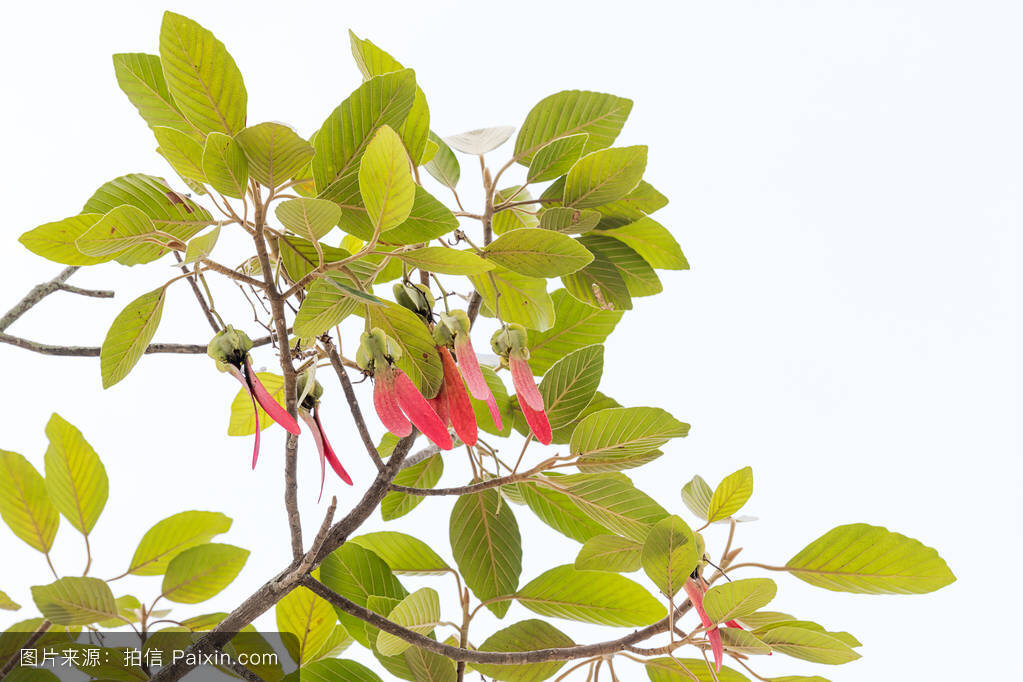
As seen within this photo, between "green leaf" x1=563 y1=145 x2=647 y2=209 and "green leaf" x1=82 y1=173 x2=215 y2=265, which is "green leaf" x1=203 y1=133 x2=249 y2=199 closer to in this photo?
"green leaf" x1=82 y1=173 x2=215 y2=265

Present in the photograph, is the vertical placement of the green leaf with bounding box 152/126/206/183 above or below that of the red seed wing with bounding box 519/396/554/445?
above

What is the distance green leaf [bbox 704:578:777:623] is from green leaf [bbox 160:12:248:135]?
15.0 inches

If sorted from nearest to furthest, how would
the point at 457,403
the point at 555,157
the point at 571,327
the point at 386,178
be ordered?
the point at 386,178
the point at 457,403
the point at 555,157
the point at 571,327

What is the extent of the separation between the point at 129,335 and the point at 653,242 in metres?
0.39

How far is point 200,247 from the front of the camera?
1.32ft

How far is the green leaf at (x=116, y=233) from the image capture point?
411mm

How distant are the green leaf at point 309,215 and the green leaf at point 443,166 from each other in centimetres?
23

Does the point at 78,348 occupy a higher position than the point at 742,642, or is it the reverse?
the point at 78,348

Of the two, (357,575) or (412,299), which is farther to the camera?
(357,575)

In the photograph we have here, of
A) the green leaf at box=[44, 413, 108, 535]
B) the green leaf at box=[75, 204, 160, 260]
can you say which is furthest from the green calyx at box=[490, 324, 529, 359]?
the green leaf at box=[44, 413, 108, 535]

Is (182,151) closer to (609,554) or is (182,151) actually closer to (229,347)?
(229,347)

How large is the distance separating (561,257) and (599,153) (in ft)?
0.37

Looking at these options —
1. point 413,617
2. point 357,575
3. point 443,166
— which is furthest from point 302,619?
point 443,166

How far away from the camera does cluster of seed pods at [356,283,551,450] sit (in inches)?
18.3
